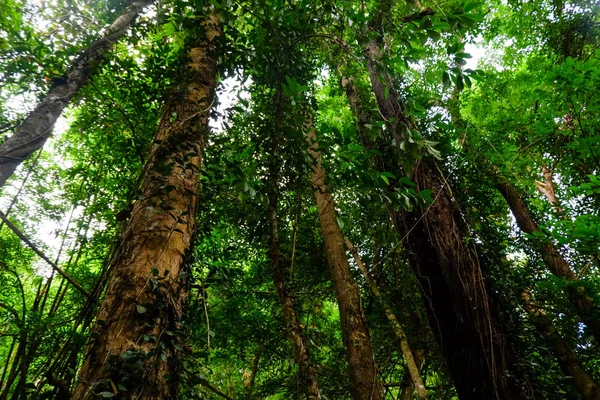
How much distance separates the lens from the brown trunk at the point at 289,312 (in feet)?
5.64

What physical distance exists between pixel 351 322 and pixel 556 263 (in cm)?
291

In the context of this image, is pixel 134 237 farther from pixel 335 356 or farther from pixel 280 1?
pixel 335 356

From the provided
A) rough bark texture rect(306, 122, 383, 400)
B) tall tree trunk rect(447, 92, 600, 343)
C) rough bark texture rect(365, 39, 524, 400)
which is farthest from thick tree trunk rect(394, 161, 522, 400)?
tall tree trunk rect(447, 92, 600, 343)

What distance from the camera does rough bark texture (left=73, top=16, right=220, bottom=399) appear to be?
1209 millimetres

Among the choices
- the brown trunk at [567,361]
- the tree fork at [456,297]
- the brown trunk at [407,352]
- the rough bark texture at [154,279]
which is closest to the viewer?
the rough bark texture at [154,279]

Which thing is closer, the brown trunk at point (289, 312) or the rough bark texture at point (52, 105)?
the brown trunk at point (289, 312)

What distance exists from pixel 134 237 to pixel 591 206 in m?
5.60

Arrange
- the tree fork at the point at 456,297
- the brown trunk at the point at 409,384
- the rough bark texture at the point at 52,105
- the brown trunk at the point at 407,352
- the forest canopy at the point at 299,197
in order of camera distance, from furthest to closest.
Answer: the brown trunk at the point at 409,384, the brown trunk at the point at 407,352, the tree fork at the point at 456,297, the rough bark texture at the point at 52,105, the forest canopy at the point at 299,197

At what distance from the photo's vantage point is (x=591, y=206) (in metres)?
4.41

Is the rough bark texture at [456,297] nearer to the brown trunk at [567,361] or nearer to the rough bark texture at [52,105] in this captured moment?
the brown trunk at [567,361]

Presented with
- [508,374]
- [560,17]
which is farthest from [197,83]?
[560,17]

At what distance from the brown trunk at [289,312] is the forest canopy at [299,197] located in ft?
0.03

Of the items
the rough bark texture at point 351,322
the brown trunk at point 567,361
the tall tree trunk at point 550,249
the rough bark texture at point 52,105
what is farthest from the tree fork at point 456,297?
the rough bark texture at point 52,105

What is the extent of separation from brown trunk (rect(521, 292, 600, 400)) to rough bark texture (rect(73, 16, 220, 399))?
3.45 metres
